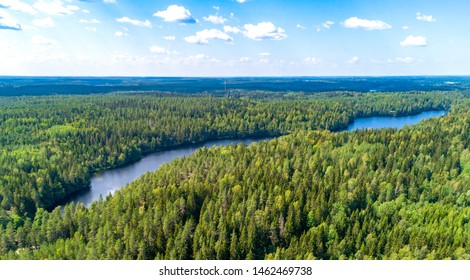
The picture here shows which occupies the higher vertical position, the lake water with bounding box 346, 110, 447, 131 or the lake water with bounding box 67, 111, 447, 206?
the lake water with bounding box 346, 110, 447, 131

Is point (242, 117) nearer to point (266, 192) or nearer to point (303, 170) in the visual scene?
point (303, 170)

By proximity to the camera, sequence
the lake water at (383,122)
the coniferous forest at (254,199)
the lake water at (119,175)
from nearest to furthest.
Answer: the coniferous forest at (254,199) → the lake water at (119,175) → the lake water at (383,122)

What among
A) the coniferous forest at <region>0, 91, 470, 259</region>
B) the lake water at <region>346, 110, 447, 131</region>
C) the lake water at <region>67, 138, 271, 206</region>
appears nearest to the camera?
the coniferous forest at <region>0, 91, 470, 259</region>

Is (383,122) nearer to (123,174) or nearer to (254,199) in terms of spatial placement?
(123,174)

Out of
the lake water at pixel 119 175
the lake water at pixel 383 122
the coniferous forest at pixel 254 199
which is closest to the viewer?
the coniferous forest at pixel 254 199

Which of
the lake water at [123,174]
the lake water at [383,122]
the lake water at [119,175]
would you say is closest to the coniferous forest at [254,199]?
the lake water at [119,175]

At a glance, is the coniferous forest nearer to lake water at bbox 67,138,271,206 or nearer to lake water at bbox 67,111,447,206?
lake water at bbox 67,138,271,206

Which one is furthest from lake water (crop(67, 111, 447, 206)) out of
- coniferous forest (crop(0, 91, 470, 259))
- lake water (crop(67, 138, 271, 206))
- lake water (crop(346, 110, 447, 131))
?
lake water (crop(346, 110, 447, 131))

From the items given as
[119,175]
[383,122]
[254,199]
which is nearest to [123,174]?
[119,175]

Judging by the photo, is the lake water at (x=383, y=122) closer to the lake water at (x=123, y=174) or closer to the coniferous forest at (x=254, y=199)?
the coniferous forest at (x=254, y=199)

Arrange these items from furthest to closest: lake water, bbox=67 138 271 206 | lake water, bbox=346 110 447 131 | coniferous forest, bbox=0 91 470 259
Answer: lake water, bbox=346 110 447 131
lake water, bbox=67 138 271 206
coniferous forest, bbox=0 91 470 259
